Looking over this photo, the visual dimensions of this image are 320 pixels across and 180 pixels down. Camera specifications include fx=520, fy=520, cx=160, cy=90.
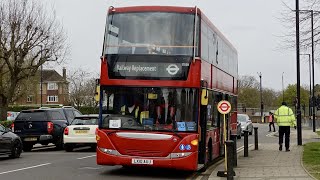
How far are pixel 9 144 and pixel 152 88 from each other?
24.8 feet

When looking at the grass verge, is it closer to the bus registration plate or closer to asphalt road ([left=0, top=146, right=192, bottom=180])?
asphalt road ([left=0, top=146, right=192, bottom=180])

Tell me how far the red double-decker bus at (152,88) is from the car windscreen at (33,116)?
32.0ft

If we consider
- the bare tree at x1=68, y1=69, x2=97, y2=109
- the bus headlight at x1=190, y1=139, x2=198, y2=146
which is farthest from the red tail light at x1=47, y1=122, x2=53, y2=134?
the bare tree at x1=68, y1=69, x2=97, y2=109

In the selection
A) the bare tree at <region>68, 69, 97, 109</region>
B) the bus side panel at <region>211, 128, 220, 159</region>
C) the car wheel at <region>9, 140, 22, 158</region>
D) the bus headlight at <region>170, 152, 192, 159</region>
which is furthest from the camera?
the bare tree at <region>68, 69, 97, 109</region>

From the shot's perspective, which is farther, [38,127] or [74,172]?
[38,127]

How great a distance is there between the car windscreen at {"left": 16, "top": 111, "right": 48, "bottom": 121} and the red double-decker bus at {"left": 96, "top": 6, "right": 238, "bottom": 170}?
32.0 ft

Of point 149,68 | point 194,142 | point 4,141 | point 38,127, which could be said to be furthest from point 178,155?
point 38,127

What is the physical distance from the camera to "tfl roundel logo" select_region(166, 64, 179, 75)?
40.8ft

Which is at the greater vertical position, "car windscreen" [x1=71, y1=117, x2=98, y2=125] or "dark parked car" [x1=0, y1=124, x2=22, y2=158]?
"car windscreen" [x1=71, y1=117, x2=98, y2=125]

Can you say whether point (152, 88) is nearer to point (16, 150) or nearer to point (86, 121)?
point (16, 150)

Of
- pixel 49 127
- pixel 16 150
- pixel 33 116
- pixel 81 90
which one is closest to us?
pixel 16 150

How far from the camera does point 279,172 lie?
12852 millimetres

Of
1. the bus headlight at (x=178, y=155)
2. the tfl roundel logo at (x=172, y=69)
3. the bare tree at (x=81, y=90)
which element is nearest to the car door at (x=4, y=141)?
the bus headlight at (x=178, y=155)

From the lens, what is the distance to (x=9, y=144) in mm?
17875
